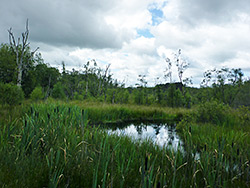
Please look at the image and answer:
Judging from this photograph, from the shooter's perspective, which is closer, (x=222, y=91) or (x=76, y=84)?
(x=222, y=91)

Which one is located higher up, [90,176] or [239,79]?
[239,79]

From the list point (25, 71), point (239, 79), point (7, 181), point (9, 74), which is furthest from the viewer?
point (25, 71)

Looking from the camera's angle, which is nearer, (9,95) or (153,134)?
(153,134)

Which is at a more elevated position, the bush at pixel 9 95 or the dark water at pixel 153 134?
the bush at pixel 9 95

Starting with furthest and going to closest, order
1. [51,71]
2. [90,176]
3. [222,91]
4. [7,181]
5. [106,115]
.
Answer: [51,71], [222,91], [106,115], [90,176], [7,181]

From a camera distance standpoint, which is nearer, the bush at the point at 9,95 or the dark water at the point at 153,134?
the dark water at the point at 153,134

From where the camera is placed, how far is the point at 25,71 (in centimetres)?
2244

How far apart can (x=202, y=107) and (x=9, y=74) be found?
74.9ft

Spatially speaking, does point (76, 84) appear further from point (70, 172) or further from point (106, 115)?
point (70, 172)

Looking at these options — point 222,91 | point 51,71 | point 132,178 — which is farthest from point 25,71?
point 222,91

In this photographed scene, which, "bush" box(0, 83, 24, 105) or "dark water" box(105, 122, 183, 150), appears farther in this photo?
"bush" box(0, 83, 24, 105)

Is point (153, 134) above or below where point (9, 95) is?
below

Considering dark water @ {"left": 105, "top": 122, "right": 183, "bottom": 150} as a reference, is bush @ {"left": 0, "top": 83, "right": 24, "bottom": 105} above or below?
above

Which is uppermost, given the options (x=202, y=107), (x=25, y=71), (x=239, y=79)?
(x=25, y=71)
